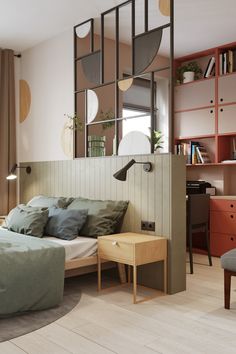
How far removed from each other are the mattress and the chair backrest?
1267 mm

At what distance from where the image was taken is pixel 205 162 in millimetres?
5332

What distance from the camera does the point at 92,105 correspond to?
4266mm

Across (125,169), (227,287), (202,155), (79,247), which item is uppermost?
(202,155)

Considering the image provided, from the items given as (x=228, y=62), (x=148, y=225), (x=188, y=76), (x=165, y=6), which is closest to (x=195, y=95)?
(x=188, y=76)

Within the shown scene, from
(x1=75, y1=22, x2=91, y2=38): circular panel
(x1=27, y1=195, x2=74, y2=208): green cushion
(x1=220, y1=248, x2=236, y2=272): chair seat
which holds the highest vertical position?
(x1=75, y1=22, x2=91, y2=38): circular panel

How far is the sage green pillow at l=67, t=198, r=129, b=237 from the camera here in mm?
3570

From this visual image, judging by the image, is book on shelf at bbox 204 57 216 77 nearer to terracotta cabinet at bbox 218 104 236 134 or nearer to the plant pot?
the plant pot

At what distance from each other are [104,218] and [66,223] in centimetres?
35

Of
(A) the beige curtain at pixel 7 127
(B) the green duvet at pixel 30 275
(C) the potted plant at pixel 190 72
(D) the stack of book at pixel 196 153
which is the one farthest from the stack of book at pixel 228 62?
(B) the green duvet at pixel 30 275

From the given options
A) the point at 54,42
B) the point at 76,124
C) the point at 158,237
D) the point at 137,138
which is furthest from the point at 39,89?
the point at 158,237

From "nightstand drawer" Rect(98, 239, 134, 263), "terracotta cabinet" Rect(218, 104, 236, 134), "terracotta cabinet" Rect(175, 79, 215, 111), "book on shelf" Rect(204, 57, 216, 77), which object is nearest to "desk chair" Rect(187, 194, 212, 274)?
"terracotta cabinet" Rect(218, 104, 236, 134)

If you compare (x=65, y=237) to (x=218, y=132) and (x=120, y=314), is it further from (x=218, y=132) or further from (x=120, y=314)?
(x=218, y=132)

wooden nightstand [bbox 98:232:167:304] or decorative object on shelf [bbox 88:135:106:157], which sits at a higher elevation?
decorative object on shelf [bbox 88:135:106:157]

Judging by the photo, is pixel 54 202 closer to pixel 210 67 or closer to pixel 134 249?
pixel 134 249
